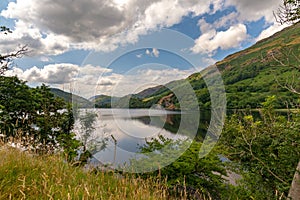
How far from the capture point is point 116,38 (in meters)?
7.46

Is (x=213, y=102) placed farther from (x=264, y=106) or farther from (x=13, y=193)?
(x=13, y=193)

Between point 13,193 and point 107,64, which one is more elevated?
point 107,64

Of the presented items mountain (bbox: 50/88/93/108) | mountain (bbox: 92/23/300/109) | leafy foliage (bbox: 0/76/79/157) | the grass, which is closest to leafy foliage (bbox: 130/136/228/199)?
mountain (bbox: 92/23/300/109)

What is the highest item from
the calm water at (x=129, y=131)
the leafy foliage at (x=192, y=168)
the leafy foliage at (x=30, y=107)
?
the leafy foliage at (x=30, y=107)

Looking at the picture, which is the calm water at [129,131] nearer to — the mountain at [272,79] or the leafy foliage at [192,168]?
the mountain at [272,79]

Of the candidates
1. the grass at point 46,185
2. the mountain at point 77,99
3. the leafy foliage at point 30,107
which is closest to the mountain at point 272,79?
the mountain at point 77,99

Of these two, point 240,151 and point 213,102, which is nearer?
point 240,151

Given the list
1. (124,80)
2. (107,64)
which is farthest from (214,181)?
(107,64)

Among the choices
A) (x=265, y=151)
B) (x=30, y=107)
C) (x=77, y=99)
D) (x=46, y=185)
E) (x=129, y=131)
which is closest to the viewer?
(x=46, y=185)

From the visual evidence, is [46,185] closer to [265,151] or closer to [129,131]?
[265,151]

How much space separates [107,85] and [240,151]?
4.75 meters

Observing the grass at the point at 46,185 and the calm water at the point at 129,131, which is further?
the calm water at the point at 129,131

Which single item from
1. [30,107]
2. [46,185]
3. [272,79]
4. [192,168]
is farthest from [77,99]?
[30,107]

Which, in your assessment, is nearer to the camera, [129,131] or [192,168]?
[192,168]
